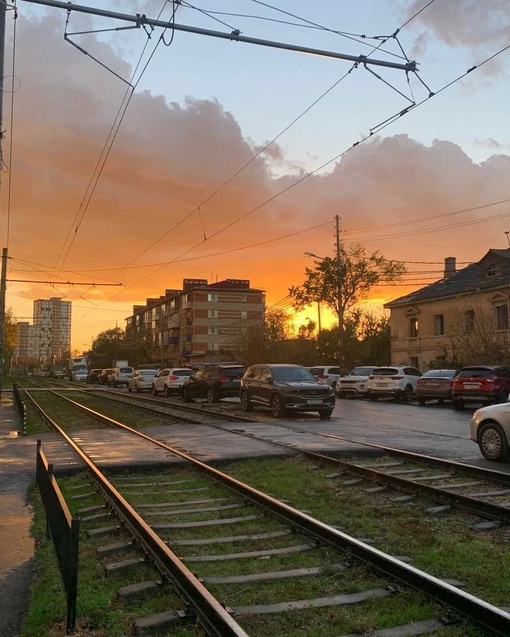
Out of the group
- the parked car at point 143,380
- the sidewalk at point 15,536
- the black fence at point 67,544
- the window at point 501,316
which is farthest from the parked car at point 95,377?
the black fence at point 67,544

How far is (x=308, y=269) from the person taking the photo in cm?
5812

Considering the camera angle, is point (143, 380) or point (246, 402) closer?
point (246, 402)

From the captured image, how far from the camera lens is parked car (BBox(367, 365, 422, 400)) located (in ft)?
102

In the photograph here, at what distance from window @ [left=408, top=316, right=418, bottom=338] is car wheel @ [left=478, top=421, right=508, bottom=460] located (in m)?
41.5

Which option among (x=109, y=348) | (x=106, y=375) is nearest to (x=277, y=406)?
(x=106, y=375)

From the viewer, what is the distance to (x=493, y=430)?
1117 centimetres

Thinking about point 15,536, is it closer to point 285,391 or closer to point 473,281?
point 285,391

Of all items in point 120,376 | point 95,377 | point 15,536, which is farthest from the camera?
point 95,377

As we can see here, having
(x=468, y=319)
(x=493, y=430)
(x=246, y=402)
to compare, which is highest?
(x=468, y=319)

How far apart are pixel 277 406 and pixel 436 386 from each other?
10.0 m

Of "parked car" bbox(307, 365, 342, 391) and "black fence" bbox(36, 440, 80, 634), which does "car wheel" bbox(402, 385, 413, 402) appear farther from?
"black fence" bbox(36, 440, 80, 634)

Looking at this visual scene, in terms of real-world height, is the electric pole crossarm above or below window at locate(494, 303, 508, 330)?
above

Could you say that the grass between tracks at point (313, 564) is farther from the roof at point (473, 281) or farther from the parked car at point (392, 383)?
the roof at point (473, 281)

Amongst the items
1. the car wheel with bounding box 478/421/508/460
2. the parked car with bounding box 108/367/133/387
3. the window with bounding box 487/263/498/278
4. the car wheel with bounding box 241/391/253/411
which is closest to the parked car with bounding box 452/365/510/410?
the car wheel with bounding box 241/391/253/411
